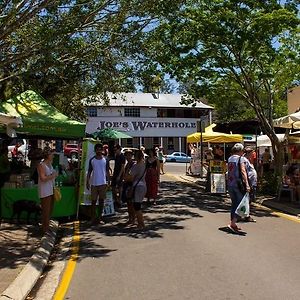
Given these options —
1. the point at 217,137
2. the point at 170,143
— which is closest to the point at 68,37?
the point at 217,137

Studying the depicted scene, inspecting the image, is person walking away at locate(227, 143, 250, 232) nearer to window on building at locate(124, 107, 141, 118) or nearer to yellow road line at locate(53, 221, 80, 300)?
yellow road line at locate(53, 221, 80, 300)

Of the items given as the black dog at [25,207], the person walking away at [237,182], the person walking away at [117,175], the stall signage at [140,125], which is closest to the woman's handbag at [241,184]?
the person walking away at [237,182]

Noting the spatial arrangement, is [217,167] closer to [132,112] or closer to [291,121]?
[291,121]

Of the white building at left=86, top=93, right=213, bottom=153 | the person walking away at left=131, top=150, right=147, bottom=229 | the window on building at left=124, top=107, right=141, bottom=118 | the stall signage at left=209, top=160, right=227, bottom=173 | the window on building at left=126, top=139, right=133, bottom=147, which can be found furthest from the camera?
the window on building at left=126, top=139, right=133, bottom=147

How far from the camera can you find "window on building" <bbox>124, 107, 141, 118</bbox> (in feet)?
186

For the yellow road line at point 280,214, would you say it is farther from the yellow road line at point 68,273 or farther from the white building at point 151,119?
the white building at point 151,119

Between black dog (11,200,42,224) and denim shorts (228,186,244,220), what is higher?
denim shorts (228,186,244,220)

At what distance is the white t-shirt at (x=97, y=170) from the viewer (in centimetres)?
1166

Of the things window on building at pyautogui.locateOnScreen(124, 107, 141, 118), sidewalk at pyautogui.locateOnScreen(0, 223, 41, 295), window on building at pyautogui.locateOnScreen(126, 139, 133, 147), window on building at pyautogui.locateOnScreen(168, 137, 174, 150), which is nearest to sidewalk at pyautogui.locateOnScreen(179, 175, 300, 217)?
sidewalk at pyautogui.locateOnScreen(0, 223, 41, 295)

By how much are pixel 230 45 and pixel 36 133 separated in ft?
21.8

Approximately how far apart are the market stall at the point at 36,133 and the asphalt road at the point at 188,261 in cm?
121

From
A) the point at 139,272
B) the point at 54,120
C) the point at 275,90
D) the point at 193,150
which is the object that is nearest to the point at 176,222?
the point at 54,120

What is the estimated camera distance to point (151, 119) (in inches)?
2279

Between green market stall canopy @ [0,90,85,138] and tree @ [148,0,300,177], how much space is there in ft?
14.1
